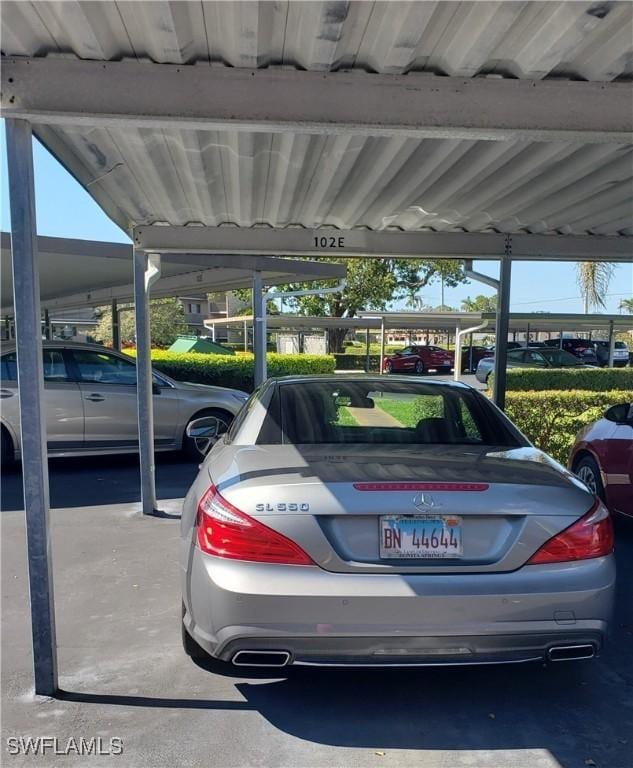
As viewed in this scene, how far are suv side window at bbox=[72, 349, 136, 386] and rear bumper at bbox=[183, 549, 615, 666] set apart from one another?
6217mm

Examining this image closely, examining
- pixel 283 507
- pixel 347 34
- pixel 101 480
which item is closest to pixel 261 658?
pixel 283 507

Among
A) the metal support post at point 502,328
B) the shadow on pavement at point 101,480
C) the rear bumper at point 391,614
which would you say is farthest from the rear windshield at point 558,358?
the rear bumper at point 391,614

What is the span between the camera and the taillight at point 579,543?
8.72 feet

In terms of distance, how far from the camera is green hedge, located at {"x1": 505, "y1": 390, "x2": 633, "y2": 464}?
26.5 ft

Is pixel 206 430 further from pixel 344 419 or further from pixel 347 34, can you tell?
pixel 347 34

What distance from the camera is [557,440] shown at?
26.7 feet

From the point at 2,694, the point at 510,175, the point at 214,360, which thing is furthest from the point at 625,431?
the point at 214,360

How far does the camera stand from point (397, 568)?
259 centimetres

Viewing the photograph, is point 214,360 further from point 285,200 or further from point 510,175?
point 510,175

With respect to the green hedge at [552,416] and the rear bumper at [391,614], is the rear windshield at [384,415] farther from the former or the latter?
the green hedge at [552,416]

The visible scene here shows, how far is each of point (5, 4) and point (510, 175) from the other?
3466 millimetres

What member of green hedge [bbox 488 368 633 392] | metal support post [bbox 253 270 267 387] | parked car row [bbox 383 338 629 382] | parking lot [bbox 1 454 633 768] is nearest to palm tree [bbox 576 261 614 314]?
green hedge [bbox 488 368 633 392]

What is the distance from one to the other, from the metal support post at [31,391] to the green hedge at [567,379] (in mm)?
14855

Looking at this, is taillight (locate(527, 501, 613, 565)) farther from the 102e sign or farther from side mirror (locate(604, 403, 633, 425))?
the 102e sign
